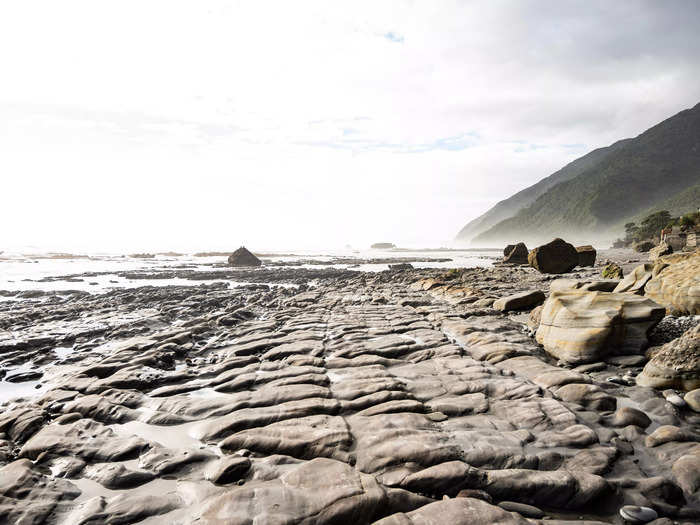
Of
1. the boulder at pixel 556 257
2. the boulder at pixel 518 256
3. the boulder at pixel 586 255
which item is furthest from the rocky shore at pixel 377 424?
the boulder at pixel 518 256

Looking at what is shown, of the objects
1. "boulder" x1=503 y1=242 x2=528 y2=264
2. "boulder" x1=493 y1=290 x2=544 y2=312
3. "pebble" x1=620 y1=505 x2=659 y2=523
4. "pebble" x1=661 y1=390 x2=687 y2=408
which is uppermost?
"boulder" x1=503 y1=242 x2=528 y2=264

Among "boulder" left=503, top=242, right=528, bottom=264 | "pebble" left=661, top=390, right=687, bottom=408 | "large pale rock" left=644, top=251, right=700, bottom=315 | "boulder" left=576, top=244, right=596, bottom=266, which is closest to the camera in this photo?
"pebble" left=661, top=390, right=687, bottom=408

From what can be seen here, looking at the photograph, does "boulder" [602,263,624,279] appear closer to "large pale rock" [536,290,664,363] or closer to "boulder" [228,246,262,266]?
"large pale rock" [536,290,664,363]

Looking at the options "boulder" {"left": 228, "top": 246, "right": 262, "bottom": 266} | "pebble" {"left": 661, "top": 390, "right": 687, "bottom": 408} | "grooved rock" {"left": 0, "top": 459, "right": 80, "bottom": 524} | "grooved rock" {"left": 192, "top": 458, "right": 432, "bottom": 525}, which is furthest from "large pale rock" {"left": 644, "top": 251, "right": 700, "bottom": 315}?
"boulder" {"left": 228, "top": 246, "right": 262, "bottom": 266}

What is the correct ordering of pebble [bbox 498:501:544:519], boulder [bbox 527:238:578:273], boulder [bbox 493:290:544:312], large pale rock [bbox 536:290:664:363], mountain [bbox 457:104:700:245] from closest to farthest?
pebble [bbox 498:501:544:519] < large pale rock [bbox 536:290:664:363] < boulder [bbox 493:290:544:312] < boulder [bbox 527:238:578:273] < mountain [bbox 457:104:700:245]

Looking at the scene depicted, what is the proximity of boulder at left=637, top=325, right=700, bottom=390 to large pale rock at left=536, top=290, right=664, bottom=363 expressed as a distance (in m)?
1.18

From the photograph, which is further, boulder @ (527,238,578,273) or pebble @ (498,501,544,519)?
boulder @ (527,238,578,273)

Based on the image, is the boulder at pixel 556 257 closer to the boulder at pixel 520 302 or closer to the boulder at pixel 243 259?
the boulder at pixel 520 302

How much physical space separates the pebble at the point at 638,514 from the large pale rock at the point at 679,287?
6.96 m

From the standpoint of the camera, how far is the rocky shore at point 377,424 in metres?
3.72

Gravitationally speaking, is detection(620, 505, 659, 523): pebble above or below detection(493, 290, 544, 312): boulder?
below

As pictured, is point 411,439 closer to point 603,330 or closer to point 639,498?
point 639,498

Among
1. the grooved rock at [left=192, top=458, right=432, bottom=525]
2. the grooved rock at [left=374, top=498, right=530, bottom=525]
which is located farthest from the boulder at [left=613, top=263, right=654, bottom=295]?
the grooved rock at [left=192, top=458, right=432, bottom=525]

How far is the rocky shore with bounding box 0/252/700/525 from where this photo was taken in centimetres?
372
